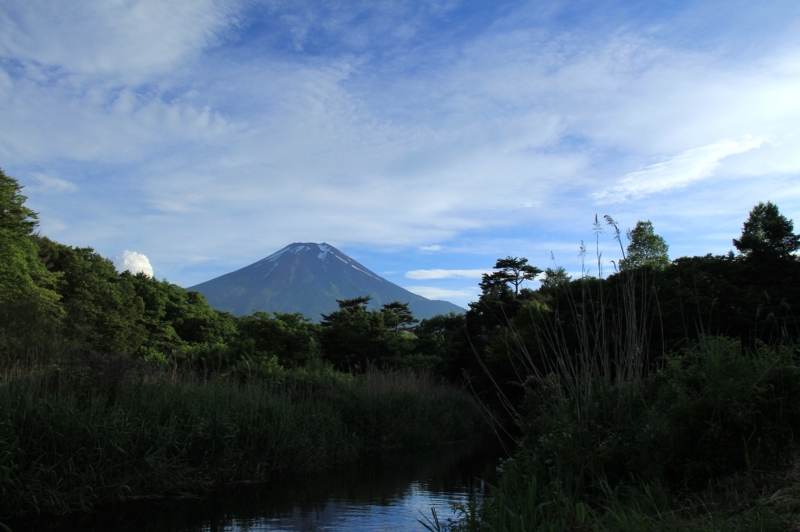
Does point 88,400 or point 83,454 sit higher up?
point 88,400

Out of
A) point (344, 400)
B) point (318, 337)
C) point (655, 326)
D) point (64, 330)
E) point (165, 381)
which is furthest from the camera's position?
point (318, 337)

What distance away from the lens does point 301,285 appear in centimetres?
16638

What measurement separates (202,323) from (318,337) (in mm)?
11170

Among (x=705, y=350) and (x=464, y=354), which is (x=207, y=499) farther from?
(x=464, y=354)

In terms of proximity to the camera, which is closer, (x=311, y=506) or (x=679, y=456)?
(x=679, y=456)

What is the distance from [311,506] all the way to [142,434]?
3206 millimetres

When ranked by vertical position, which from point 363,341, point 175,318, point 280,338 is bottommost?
point 363,341

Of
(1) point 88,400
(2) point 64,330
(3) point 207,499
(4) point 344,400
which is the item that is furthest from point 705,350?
(2) point 64,330

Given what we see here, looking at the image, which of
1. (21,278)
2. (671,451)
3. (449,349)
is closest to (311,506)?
(671,451)

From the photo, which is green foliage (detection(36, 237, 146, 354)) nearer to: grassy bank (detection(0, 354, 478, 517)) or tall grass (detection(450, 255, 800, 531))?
grassy bank (detection(0, 354, 478, 517))

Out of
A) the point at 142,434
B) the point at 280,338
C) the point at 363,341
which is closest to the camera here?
the point at 142,434

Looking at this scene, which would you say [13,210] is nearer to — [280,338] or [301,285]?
[280,338]

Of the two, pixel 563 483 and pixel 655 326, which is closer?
pixel 563 483

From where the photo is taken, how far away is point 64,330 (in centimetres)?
2475
